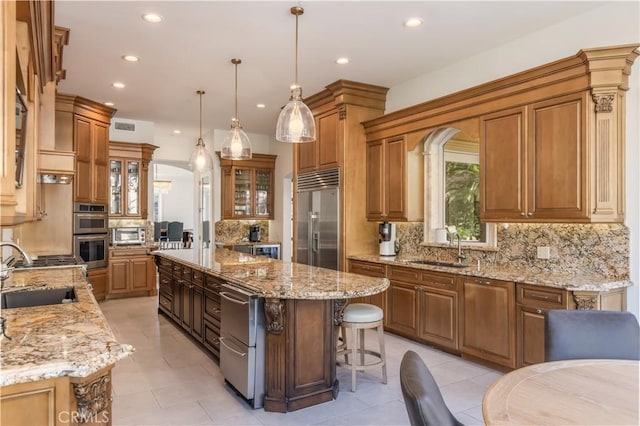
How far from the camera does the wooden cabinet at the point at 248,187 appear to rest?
27.1 ft

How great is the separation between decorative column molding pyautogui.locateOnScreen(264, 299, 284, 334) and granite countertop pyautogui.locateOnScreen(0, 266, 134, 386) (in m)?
1.07

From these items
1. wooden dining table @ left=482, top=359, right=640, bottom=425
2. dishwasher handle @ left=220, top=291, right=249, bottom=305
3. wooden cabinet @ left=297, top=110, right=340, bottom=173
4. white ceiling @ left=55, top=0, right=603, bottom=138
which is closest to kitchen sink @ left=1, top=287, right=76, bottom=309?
dishwasher handle @ left=220, top=291, right=249, bottom=305

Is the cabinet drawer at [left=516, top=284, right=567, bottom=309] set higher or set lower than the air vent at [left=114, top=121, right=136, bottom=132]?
lower

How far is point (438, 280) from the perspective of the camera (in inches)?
168

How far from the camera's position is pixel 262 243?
827cm

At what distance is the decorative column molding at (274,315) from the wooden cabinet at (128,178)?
5241 mm

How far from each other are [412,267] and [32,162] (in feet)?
11.6

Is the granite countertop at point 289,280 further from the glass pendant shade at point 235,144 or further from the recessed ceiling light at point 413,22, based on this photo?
the recessed ceiling light at point 413,22

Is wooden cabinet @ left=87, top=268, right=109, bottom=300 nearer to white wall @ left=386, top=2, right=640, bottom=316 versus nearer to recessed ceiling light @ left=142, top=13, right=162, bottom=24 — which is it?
recessed ceiling light @ left=142, top=13, right=162, bottom=24

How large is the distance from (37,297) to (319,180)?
145 inches

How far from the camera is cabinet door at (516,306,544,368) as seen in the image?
3387 millimetres

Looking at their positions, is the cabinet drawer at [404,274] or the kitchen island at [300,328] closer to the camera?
the kitchen island at [300,328]

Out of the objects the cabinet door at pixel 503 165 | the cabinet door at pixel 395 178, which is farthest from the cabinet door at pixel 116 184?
the cabinet door at pixel 503 165

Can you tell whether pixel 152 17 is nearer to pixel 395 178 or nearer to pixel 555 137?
pixel 395 178
